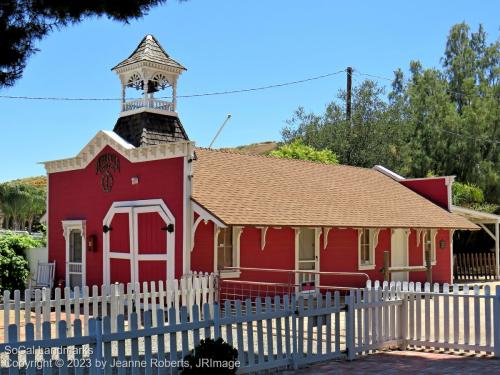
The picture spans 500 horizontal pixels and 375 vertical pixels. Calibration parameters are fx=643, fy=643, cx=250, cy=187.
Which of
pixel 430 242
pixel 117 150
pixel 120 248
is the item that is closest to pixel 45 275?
pixel 120 248

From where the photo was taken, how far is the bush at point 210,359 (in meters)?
7.38

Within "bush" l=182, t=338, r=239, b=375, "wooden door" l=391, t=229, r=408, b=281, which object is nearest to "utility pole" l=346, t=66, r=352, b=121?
"wooden door" l=391, t=229, r=408, b=281

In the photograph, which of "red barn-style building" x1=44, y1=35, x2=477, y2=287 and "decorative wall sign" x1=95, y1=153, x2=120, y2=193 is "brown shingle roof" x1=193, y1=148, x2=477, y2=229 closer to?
"red barn-style building" x1=44, y1=35, x2=477, y2=287

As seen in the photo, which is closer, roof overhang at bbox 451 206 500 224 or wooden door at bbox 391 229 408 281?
wooden door at bbox 391 229 408 281

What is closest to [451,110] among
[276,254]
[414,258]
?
[414,258]

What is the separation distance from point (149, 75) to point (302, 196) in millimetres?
5844

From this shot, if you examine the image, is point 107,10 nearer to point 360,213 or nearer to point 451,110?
point 360,213

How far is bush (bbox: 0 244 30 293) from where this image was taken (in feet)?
65.0

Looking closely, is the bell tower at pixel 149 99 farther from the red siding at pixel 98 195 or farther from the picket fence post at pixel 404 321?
the picket fence post at pixel 404 321

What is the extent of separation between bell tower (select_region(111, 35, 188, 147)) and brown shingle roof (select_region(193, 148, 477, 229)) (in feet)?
4.40

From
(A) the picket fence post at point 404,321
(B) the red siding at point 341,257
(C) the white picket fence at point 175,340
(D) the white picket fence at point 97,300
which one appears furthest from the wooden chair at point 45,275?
(A) the picket fence post at point 404,321

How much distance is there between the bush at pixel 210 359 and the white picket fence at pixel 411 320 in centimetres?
278

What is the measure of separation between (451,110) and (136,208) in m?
31.4

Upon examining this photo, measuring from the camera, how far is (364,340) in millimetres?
9977
